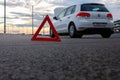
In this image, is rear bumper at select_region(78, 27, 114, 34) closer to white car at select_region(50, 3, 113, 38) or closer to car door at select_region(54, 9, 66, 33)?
white car at select_region(50, 3, 113, 38)

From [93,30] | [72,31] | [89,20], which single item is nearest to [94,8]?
[89,20]

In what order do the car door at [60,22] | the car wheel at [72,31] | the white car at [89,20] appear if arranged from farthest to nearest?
the car door at [60,22] → the car wheel at [72,31] → the white car at [89,20]

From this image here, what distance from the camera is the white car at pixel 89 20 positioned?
14844mm

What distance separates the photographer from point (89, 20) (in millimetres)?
14805

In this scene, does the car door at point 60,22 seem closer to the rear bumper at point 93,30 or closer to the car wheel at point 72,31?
the car wheel at point 72,31

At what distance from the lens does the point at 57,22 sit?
18.0 metres

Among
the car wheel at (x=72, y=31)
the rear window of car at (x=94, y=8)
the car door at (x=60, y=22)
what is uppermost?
the rear window of car at (x=94, y=8)

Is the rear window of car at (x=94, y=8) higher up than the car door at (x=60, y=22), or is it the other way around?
the rear window of car at (x=94, y=8)

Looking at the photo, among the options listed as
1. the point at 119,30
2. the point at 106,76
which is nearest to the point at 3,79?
the point at 106,76

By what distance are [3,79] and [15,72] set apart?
31cm

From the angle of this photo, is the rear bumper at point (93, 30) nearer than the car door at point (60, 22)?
Yes

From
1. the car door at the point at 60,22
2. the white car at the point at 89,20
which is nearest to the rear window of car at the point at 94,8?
the white car at the point at 89,20

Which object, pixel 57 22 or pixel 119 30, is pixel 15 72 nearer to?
pixel 57 22

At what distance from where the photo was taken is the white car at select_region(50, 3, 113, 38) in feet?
48.7
